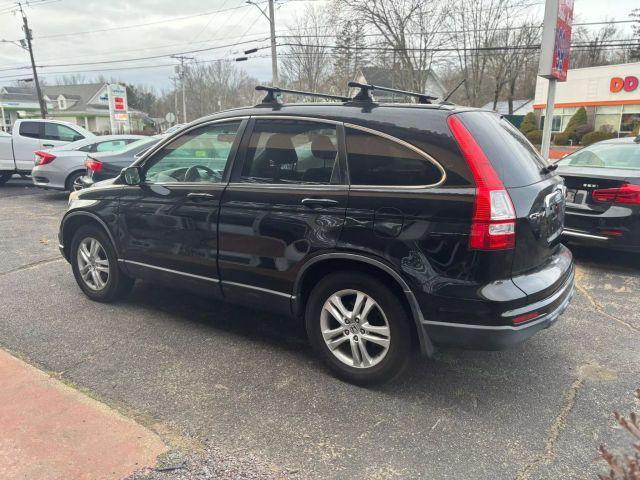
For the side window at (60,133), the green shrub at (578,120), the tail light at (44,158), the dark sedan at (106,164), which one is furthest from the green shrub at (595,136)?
the tail light at (44,158)

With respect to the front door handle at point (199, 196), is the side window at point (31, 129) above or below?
above

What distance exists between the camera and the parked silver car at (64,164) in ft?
35.6

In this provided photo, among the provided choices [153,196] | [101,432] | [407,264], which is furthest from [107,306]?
[407,264]

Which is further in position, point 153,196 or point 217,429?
point 153,196

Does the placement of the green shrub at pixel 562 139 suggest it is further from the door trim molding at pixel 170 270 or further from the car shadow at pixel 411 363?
the door trim molding at pixel 170 270

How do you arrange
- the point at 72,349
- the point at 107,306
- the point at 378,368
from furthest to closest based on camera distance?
the point at 107,306, the point at 72,349, the point at 378,368

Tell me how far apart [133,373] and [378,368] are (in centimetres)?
169

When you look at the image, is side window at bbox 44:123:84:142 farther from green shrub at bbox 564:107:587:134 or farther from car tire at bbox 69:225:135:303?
green shrub at bbox 564:107:587:134

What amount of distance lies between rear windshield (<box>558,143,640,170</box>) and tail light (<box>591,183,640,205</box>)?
0.55 metres

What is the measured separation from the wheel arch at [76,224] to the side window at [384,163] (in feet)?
8.10

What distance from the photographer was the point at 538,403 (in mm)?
3172

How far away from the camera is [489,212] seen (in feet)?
9.12

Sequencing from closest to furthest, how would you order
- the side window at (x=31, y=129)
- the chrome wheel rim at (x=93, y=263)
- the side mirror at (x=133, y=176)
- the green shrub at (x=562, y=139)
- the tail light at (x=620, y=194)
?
1. the side mirror at (x=133, y=176)
2. the chrome wheel rim at (x=93, y=263)
3. the tail light at (x=620, y=194)
4. the side window at (x=31, y=129)
5. the green shrub at (x=562, y=139)

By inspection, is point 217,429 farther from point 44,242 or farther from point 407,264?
point 44,242
